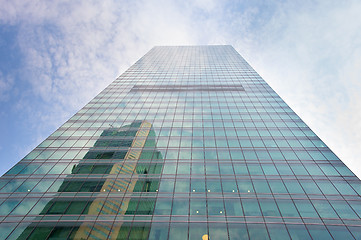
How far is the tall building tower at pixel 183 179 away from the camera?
16.8 meters

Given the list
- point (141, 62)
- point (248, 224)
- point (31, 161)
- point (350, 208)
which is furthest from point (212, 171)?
point (141, 62)

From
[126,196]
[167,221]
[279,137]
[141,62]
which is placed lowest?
[167,221]

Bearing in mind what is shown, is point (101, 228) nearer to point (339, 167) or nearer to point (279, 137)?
point (279, 137)

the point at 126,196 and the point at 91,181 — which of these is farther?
the point at 91,181

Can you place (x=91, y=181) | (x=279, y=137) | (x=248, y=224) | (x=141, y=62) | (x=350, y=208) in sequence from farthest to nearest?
(x=141, y=62)
(x=279, y=137)
(x=91, y=181)
(x=350, y=208)
(x=248, y=224)

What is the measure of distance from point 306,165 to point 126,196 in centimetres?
2156

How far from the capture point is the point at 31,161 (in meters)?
24.7

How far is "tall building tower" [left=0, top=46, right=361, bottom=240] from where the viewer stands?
16844mm

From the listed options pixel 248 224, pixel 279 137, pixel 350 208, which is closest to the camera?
pixel 248 224

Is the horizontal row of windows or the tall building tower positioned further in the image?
the horizontal row of windows

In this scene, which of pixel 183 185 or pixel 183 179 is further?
pixel 183 179

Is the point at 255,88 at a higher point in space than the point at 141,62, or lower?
lower

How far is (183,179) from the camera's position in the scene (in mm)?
21641

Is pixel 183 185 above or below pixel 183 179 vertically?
below
